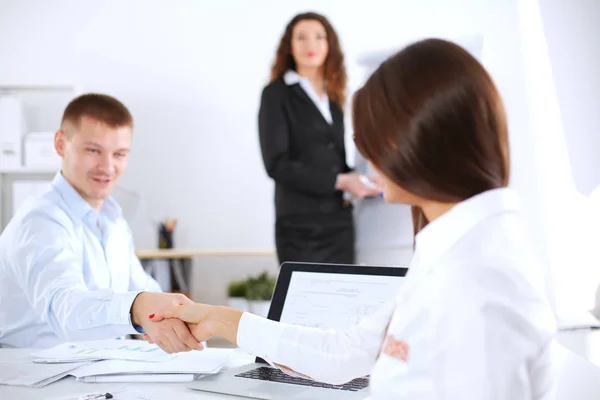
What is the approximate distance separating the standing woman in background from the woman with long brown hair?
1.61 m

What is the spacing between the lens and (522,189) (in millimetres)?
1811

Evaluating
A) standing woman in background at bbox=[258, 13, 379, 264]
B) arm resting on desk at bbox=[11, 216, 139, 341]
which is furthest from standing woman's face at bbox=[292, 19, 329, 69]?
arm resting on desk at bbox=[11, 216, 139, 341]

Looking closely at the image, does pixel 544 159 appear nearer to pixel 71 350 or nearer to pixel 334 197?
pixel 334 197

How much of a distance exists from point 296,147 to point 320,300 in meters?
1.30

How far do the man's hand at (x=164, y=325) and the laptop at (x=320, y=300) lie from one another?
8cm

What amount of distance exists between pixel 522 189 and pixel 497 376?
1.25 m

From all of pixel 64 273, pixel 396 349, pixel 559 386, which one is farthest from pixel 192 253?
pixel 396 349

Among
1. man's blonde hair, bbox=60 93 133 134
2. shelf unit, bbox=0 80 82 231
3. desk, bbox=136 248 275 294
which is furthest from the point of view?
shelf unit, bbox=0 80 82 231

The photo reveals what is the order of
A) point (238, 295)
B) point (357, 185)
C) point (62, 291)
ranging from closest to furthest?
point (62, 291) < point (357, 185) < point (238, 295)

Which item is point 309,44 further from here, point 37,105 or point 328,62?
point 37,105

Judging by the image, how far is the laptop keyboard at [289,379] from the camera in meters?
1.09

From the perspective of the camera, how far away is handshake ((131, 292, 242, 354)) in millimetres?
1089

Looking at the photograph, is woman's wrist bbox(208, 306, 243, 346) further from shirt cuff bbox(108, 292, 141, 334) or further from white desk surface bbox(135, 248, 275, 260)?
white desk surface bbox(135, 248, 275, 260)

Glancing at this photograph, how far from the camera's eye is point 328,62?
2631 millimetres
